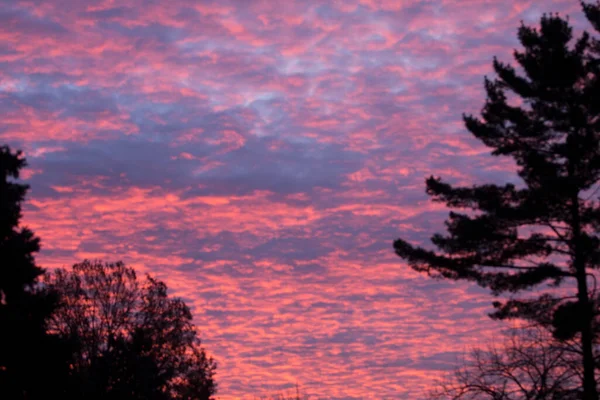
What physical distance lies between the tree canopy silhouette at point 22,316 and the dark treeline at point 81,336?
3 centimetres

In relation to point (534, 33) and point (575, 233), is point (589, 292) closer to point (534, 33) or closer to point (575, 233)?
point (575, 233)

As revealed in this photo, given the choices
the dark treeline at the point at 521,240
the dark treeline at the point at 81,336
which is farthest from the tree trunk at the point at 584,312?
the dark treeline at the point at 81,336

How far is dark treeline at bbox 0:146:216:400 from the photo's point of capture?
78.9 feet

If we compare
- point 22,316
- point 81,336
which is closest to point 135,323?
point 81,336

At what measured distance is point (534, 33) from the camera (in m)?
30.9

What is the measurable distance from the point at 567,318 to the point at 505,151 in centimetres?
731

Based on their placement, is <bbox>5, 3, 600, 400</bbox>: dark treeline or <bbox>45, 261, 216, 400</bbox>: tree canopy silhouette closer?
<bbox>5, 3, 600, 400</bbox>: dark treeline

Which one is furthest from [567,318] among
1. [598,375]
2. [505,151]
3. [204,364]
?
[204,364]

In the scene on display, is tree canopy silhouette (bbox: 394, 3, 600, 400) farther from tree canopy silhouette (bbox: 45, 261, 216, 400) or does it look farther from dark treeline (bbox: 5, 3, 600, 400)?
tree canopy silhouette (bbox: 45, 261, 216, 400)

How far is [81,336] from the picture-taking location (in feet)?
158

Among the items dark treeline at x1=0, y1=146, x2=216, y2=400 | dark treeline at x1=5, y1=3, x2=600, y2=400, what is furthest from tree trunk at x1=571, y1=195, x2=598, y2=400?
dark treeline at x1=0, y1=146, x2=216, y2=400

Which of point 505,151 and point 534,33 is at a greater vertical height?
point 534,33

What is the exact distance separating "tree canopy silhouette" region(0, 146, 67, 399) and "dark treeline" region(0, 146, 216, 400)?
3 cm

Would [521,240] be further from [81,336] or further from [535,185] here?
[81,336]
